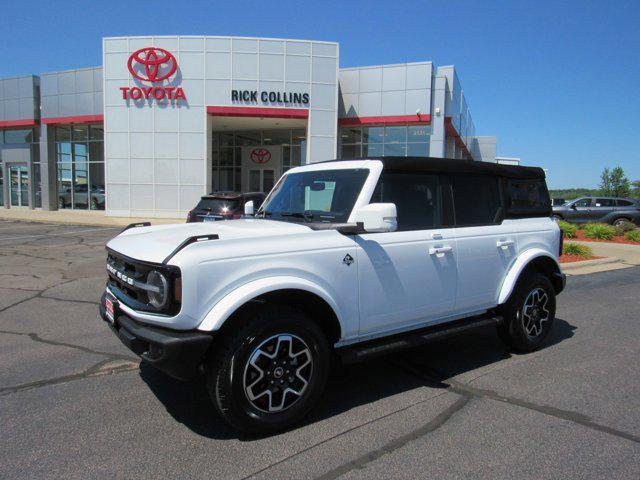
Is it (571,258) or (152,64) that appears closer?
(571,258)

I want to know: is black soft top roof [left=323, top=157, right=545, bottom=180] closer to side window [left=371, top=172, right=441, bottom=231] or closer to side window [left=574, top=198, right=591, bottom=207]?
side window [left=371, top=172, right=441, bottom=231]

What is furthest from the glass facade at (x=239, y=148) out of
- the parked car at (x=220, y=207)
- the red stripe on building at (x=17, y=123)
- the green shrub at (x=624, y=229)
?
the green shrub at (x=624, y=229)

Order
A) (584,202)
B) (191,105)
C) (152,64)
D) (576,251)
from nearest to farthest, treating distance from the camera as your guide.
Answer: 1. (576,251)
2. (152,64)
3. (191,105)
4. (584,202)

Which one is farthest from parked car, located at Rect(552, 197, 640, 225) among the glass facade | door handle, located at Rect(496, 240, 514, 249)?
door handle, located at Rect(496, 240, 514, 249)

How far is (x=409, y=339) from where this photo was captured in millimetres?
3979

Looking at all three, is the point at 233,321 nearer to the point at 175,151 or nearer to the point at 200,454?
the point at 200,454

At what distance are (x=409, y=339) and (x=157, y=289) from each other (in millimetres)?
2067

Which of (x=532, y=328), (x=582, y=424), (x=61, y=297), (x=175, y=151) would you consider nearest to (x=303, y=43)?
(x=175, y=151)

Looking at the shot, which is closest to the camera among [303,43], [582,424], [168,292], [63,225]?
[168,292]

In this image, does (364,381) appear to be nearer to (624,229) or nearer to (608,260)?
(608,260)

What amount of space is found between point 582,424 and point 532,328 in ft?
5.55

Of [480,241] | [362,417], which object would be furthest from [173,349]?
[480,241]

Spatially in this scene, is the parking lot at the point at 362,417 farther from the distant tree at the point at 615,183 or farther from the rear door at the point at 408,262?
the distant tree at the point at 615,183

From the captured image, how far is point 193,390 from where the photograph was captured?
13.3 feet
